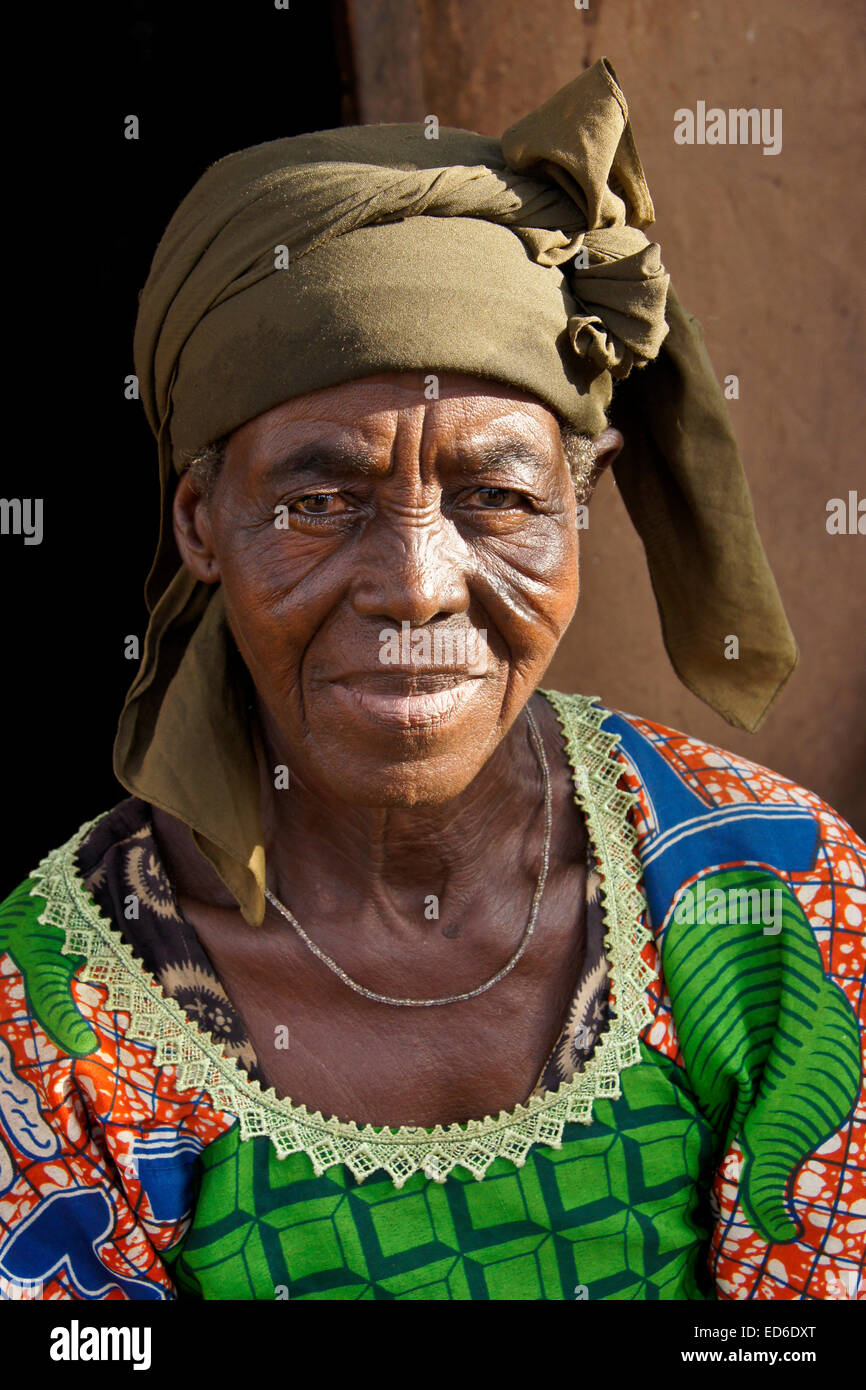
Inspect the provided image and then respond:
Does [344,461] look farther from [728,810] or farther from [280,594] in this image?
[728,810]

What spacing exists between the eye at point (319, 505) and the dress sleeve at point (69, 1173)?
0.79 meters

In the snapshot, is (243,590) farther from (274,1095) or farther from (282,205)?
(274,1095)

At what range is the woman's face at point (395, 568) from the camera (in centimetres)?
168

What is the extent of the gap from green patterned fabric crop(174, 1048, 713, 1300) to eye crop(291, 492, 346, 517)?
872 mm

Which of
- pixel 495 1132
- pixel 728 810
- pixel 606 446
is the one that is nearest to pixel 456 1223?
pixel 495 1132

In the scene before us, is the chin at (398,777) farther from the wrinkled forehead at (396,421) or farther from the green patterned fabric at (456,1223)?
the green patterned fabric at (456,1223)

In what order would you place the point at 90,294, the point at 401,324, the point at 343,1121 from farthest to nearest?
the point at 90,294 < the point at 343,1121 < the point at 401,324

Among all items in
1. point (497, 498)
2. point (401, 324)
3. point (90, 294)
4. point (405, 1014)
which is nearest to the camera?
point (401, 324)

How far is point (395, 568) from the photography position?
1.67m

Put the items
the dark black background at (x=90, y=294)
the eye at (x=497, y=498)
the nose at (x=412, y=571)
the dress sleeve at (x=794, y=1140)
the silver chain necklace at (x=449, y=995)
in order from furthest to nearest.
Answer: the dark black background at (x=90, y=294)
the silver chain necklace at (x=449, y=995)
the dress sleeve at (x=794, y=1140)
the eye at (x=497, y=498)
the nose at (x=412, y=571)

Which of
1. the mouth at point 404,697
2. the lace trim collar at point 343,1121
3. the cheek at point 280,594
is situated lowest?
the lace trim collar at point 343,1121

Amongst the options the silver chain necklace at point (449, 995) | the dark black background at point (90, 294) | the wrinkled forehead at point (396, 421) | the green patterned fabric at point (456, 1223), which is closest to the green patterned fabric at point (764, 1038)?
the green patterned fabric at point (456, 1223)

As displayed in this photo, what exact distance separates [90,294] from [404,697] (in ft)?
7.30

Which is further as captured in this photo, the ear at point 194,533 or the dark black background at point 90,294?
the dark black background at point 90,294
